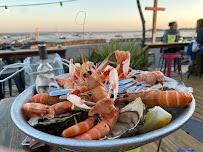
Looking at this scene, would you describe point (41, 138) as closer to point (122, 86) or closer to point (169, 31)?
point (122, 86)

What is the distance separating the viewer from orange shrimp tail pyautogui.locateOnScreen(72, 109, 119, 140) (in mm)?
446

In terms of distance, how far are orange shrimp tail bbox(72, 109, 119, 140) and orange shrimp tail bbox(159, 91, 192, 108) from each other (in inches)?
8.3

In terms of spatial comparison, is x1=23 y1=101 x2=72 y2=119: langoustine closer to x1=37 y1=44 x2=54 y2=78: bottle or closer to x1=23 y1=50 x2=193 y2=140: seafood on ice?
x1=23 y1=50 x2=193 y2=140: seafood on ice

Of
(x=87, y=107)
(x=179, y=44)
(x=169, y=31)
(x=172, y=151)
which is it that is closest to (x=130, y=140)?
(x=87, y=107)

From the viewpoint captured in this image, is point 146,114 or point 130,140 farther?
point 146,114

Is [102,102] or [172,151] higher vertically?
[102,102]

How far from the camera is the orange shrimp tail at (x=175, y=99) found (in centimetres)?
56

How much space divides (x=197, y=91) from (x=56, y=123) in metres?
3.31

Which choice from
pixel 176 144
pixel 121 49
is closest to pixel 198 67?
pixel 121 49

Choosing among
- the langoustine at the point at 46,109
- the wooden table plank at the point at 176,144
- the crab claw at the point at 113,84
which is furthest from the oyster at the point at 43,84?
the wooden table plank at the point at 176,144

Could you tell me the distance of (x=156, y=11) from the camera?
5.13 meters

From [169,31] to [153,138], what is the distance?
483 cm

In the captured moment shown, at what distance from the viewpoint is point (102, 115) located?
52 centimetres

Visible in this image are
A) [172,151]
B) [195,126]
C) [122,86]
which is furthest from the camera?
[195,126]
